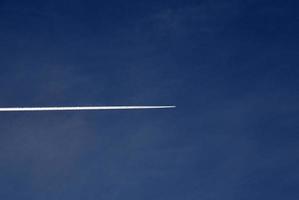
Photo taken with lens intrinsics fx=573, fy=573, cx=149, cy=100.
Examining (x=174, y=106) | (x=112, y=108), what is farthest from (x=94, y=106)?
(x=174, y=106)

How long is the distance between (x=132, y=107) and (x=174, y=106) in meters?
6.71

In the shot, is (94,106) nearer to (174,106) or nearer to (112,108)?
(112,108)

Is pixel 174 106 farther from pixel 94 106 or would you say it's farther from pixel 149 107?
pixel 94 106

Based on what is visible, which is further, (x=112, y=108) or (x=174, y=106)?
(x=174, y=106)

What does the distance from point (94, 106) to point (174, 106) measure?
8.73 metres

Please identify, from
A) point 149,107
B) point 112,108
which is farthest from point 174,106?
point 112,108

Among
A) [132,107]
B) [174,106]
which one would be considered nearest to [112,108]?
[132,107]

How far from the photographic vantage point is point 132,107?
57.5 metres

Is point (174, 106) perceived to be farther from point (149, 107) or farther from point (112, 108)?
point (112, 108)

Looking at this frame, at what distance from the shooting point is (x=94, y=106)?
60.9 metres

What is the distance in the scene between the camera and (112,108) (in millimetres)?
56625

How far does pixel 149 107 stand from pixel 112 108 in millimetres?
4259

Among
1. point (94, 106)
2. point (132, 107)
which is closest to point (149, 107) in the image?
point (132, 107)

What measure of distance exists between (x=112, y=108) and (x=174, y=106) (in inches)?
343
